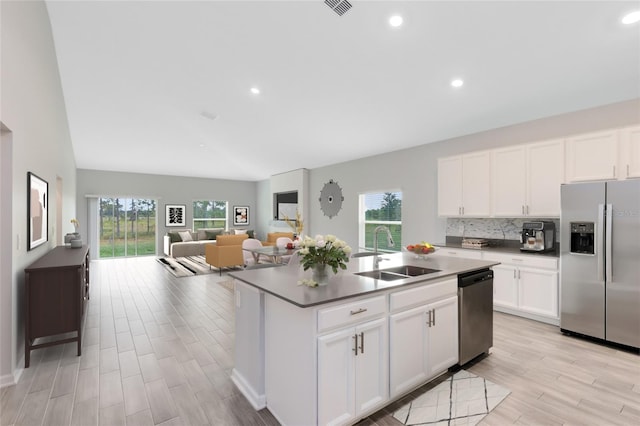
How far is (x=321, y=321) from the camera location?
1.67 meters

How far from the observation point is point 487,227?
4598 millimetres

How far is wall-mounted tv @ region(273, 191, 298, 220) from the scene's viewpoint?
29.7 ft

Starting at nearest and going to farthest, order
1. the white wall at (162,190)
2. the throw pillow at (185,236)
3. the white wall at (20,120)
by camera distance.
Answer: the white wall at (20,120)
the white wall at (162,190)
the throw pillow at (185,236)

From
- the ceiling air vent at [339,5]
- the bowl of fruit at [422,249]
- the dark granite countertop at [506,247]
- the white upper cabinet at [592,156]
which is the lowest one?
the dark granite countertop at [506,247]

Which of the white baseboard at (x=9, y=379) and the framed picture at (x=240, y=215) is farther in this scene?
the framed picture at (x=240, y=215)

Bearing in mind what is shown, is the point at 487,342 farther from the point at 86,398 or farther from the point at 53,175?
the point at 53,175

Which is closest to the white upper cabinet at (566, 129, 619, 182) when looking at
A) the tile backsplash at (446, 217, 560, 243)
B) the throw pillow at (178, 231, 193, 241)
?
the tile backsplash at (446, 217, 560, 243)

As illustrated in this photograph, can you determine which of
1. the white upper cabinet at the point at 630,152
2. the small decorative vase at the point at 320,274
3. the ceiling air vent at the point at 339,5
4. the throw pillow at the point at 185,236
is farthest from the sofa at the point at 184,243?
the white upper cabinet at the point at 630,152

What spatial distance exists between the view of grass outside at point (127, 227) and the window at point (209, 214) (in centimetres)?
133

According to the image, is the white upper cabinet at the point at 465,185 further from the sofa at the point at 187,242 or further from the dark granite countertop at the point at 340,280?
the sofa at the point at 187,242

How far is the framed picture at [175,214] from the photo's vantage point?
1007 cm

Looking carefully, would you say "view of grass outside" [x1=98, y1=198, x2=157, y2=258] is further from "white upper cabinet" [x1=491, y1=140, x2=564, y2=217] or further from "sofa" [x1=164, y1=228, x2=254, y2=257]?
"white upper cabinet" [x1=491, y1=140, x2=564, y2=217]

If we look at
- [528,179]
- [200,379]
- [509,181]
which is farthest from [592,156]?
[200,379]

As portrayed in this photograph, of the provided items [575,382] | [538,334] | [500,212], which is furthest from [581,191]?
[575,382]
